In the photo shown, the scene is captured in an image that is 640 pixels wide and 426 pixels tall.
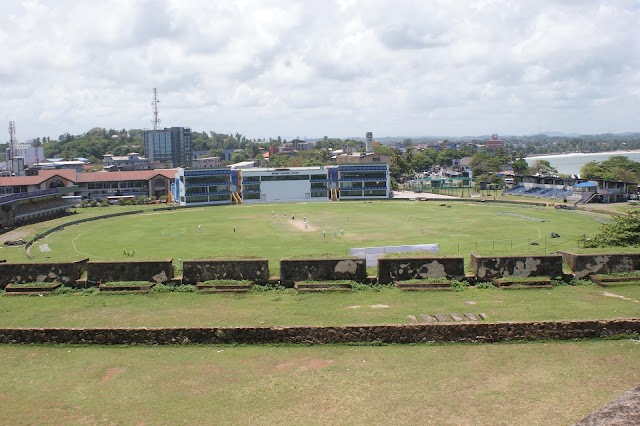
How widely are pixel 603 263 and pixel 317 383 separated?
653 inches

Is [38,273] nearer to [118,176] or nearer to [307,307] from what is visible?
[307,307]

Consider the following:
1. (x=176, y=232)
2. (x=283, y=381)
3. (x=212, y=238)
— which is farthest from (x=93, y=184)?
(x=283, y=381)

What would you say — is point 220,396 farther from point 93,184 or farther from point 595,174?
point 595,174

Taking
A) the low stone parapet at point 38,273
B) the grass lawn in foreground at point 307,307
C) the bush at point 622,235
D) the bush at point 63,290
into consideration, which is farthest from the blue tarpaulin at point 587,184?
the bush at point 63,290

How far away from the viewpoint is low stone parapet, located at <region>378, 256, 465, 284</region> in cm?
2603

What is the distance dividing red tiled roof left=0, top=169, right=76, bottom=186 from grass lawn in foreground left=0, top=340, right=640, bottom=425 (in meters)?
83.6

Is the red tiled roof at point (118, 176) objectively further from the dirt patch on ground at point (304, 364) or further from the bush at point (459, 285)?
the dirt patch on ground at point (304, 364)

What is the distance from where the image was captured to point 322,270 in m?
26.1

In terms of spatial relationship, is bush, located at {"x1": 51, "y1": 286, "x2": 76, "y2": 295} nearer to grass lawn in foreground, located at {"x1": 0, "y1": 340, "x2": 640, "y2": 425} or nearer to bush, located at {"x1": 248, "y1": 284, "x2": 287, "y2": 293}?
grass lawn in foreground, located at {"x1": 0, "y1": 340, "x2": 640, "y2": 425}

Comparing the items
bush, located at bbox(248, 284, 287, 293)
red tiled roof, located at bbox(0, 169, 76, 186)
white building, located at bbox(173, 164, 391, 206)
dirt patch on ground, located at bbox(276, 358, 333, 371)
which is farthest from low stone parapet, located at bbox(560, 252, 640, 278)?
red tiled roof, located at bbox(0, 169, 76, 186)

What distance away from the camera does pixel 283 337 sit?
1872 centimetres

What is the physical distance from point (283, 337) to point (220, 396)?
4.01 m

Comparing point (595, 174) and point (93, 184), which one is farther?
point (595, 174)

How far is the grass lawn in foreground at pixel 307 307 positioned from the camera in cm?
2077
